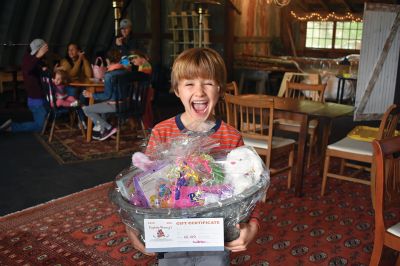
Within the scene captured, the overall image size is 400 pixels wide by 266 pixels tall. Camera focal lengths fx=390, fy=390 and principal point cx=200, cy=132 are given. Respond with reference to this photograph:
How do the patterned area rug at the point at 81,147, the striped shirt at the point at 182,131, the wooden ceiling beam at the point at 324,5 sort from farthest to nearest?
the wooden ceiling beam at the point at 324,5 < the patterned area rug at the point at 81,147 < the striped shirt at the point at 182,131

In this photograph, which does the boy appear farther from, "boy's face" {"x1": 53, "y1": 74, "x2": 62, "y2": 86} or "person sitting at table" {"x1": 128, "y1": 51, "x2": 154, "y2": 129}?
"boy's face" {"x1": 53, "y1": 74, "x2": 62, "y2": 86}

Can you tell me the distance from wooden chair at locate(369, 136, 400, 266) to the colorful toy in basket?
0.87 m

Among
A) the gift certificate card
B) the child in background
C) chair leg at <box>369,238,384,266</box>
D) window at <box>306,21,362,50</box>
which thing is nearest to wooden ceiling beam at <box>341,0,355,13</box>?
window at <box>306,21,362,50</box>

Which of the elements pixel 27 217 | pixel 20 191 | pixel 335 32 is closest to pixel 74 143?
pixel 20 191

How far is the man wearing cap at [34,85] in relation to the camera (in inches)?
203

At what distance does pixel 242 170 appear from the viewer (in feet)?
3.52

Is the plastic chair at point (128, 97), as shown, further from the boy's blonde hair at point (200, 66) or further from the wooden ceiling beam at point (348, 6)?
the wooden ceiling beam at point (348, 6)

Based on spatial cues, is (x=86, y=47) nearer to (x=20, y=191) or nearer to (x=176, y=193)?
(x=20, y=191)

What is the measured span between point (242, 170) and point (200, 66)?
1.27 feet

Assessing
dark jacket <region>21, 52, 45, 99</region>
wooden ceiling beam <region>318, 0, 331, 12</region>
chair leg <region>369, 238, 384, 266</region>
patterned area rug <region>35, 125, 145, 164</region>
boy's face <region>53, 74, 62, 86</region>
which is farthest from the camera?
wooden ceiling beam <region>318, 0, 331, 12</region>

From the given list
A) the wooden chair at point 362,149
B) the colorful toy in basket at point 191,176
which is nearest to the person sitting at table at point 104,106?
the wooden chair at point 362,149

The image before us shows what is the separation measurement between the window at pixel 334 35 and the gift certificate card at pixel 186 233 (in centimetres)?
1068

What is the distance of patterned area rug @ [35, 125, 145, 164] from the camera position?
14.2ft

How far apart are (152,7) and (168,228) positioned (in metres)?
7.99
